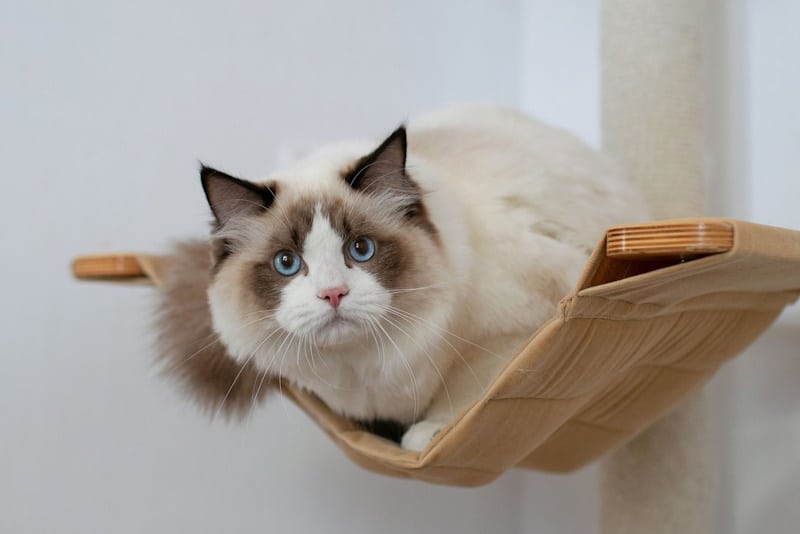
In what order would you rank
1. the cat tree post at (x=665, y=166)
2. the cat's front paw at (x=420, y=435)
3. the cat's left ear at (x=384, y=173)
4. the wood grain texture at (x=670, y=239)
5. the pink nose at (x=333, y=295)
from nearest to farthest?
the wood grain texture at (x=670, y=239)
the pink nose at (x=333, y=295)
the cat's left ear at (x=384, y=173)
the cat's front paw at (x=420, y=435)
the cat tree post at (x=665, y=166)

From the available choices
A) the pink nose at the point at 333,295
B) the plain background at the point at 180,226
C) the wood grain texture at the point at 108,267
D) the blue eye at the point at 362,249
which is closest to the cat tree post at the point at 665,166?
the plain background at the point at 180,226

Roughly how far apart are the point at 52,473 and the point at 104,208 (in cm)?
65

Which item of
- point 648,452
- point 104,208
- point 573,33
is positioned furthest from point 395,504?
point 573,33

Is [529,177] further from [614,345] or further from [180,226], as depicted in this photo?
[180,226]

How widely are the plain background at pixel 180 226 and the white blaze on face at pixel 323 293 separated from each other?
3.15 ft

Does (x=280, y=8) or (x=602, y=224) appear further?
(x=280, y=8)

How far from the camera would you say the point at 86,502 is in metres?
2.00

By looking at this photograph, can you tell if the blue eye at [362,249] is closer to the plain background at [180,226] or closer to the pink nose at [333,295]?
the pink nose at [333,295]

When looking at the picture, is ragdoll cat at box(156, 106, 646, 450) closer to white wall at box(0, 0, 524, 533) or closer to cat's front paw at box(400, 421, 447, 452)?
cat's front paw at box(400, 421, 447, 452)

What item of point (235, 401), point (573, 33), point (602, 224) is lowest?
point (235, 401)

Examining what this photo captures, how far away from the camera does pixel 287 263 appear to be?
1.25 meters

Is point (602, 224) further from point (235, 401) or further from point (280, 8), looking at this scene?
point (280, 8)

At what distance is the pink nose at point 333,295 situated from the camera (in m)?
1.16

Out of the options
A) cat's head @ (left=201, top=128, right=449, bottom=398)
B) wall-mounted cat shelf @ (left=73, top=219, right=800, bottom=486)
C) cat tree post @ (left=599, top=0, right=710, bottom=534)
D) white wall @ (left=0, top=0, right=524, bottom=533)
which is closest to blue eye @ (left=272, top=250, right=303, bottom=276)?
cat's head @ (left=201, top=128, right=449, bottom=398)
